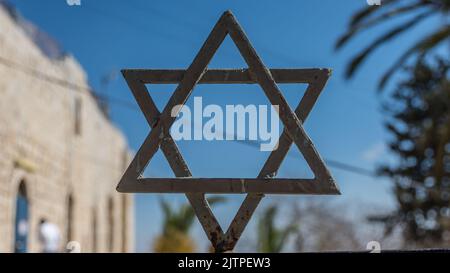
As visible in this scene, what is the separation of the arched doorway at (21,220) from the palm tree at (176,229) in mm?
11392

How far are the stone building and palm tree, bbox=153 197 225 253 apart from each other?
192 inches

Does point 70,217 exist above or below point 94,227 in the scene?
below

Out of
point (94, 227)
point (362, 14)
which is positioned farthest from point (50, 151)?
point (362, 14)

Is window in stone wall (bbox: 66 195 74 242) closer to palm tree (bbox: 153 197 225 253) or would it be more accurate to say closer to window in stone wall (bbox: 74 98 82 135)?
window in stone wall (bbox: 74 98 82 135)

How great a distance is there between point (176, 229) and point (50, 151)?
453 inches

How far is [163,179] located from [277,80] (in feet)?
1.91

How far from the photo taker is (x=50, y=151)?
15.1 metres

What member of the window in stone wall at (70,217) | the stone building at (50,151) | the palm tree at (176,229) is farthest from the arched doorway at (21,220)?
the palm tree at (176,229)

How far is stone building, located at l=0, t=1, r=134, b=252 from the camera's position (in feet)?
42.1

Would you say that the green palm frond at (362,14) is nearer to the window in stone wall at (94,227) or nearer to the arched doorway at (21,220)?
the arched doorway at (21,220)

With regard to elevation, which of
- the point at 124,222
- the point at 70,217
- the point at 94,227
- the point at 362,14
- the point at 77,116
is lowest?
the point at 70,217

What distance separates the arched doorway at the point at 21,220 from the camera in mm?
13570

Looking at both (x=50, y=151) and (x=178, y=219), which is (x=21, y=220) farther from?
(x=178, y=219)

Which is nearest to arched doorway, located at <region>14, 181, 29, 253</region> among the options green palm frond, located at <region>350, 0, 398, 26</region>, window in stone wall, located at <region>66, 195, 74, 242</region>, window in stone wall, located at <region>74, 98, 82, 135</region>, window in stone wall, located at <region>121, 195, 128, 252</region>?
window in stone wall, located at <region>66, 195, 74, 242</region>
